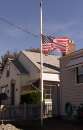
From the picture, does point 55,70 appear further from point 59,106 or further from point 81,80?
point 81,80

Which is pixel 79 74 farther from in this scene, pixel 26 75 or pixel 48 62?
pixel 26 75

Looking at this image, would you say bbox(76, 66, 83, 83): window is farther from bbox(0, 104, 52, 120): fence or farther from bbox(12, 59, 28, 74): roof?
bbox(12, 59, 28, 74): roof

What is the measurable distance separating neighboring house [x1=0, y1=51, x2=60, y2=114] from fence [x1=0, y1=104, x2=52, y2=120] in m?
5.26

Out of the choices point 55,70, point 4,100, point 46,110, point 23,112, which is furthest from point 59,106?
point 4,100

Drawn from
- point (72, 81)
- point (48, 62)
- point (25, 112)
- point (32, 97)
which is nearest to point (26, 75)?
point (48, 62)

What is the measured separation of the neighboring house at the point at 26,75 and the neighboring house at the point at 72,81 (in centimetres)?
715

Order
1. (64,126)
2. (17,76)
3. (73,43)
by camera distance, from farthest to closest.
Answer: (17,76) → (73,43) → (64,126)

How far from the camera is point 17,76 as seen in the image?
39.5m

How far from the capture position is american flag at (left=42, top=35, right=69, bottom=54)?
29.3 meters

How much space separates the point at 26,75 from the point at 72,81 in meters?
13.4

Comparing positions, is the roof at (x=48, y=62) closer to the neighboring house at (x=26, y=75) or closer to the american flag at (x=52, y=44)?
the neighboring house at (x=26, y=75)

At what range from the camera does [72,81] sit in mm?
26562

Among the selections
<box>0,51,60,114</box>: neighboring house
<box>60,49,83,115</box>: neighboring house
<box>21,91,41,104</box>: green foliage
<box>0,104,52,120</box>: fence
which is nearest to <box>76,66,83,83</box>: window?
<box>60,49,83,115</box>: neighboring house

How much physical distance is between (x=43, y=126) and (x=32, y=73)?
49.9ft
